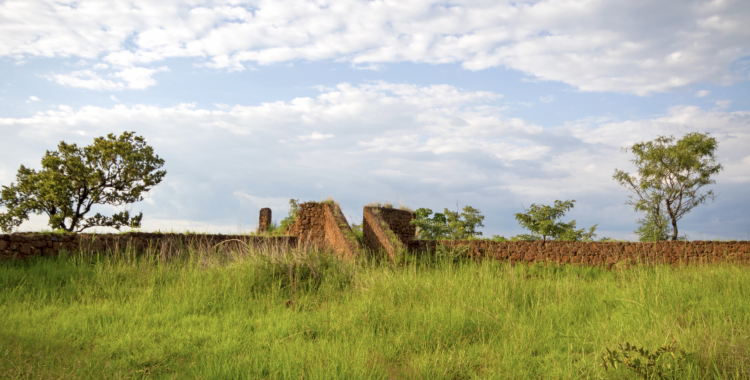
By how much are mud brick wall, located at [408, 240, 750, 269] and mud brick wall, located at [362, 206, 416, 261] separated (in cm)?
100

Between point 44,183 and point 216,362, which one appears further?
point 44,183

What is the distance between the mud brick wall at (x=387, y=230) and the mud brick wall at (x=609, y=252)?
3.29 ft

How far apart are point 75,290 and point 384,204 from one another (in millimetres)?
13544

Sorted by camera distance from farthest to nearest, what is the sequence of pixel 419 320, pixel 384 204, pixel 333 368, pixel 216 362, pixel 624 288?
pixel 384 204
pixel 624 288
pixel 419 320
pixel 216 362
pixel 333 368

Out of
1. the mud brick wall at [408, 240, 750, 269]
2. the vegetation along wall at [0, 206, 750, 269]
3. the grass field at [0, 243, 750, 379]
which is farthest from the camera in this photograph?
the mud brick wall at [408, 240, 750, 269]

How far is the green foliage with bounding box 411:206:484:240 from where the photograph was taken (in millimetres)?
18938

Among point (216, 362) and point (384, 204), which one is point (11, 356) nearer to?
point (216, 362)

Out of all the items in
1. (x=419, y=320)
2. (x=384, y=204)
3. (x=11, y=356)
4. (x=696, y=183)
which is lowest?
(x=11, y=356)

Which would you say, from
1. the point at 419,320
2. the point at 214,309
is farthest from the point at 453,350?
the point at 214,309

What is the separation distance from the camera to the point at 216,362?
4.66 meters

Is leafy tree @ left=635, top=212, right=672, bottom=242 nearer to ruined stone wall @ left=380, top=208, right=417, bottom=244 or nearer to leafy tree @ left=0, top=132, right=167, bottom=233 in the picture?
ruined stone wall @ left=380, top=208, right=417, bottom=244

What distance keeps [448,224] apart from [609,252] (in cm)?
706

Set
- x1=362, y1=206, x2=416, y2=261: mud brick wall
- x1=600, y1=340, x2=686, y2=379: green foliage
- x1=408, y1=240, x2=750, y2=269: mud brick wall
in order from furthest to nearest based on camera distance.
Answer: x1=362, y1=206, x2=416, y2=261: mud brick wall → x1=408, y1=240, x2=750, y2=269: mud brick wall → x1=600, y1=340, x2=686, y2=379: green foliage

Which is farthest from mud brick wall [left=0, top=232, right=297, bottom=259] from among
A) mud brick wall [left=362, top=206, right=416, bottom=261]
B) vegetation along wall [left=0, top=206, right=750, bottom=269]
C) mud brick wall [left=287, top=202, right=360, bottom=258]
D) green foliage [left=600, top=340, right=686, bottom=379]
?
green foliage [left=600, top=340, right=686, bottom=379]
